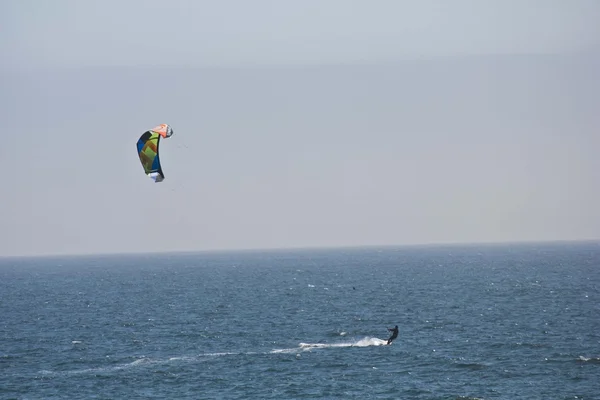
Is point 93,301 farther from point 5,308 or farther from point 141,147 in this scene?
point 141,147

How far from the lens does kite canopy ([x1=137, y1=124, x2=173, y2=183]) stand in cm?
6888

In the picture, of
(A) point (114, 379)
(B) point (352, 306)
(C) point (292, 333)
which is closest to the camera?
(A) point (114, 379)

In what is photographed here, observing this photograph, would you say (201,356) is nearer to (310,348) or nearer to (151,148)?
(310,348)

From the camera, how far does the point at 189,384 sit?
8369 cm

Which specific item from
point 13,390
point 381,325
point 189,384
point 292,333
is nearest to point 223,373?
point 189,384

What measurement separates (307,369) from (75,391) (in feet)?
77.2

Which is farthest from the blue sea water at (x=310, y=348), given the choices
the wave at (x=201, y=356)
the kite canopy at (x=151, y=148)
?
the kite canopy at (x=151, y=148)

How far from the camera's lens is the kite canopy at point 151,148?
68875mm

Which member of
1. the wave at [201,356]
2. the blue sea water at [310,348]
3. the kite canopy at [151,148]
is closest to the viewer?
the kite canopy at [151,148]

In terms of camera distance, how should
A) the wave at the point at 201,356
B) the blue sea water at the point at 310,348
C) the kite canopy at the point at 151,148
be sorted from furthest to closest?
1. the wave at the point at 201,356
2. the blue sea water at the point at 310,348
3. the kite canopy at the point at 151,148

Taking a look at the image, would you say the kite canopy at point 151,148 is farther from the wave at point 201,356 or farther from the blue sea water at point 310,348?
the wave at point 201,356

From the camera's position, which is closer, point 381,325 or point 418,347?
point 418,347

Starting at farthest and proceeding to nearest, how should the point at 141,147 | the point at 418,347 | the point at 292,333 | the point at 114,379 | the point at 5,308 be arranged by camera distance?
the point at 5,308, the point at 292,333, the point at 418,347, the point at 114,379, the point at 141,147

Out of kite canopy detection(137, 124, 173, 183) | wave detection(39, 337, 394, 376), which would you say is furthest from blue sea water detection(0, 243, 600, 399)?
kite canopy detection(137, 124, 173, 183)
